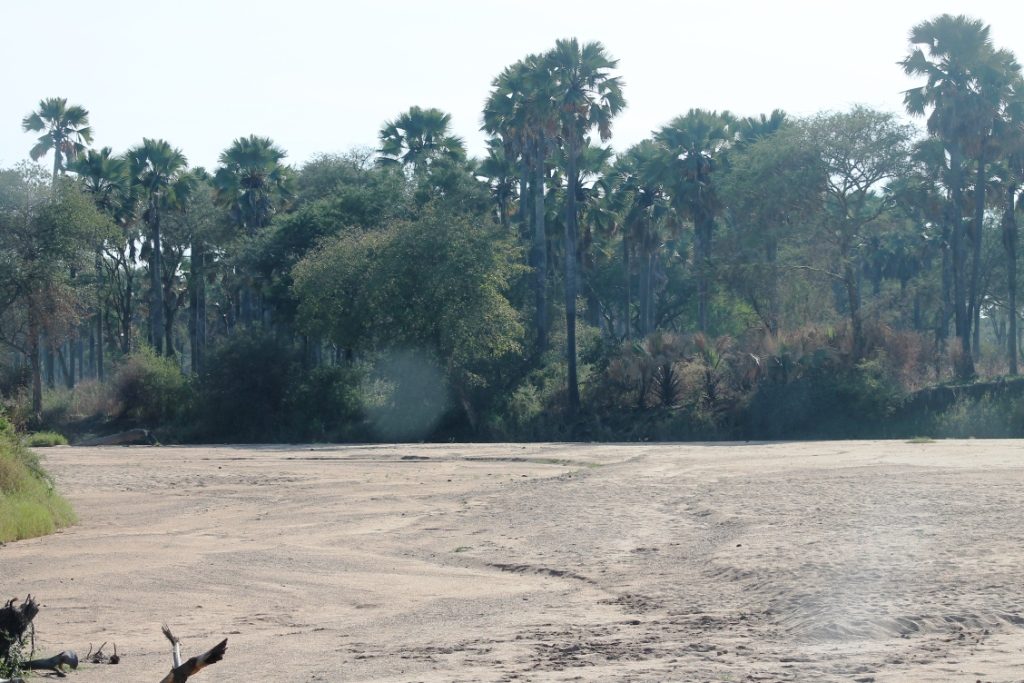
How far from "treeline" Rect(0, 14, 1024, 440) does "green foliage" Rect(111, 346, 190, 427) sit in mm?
95

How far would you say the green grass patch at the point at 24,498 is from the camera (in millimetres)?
15719

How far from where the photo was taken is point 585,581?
1250cm

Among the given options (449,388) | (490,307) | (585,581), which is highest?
(490,307)

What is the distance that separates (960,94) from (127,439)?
31.4m

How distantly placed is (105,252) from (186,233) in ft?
14.4

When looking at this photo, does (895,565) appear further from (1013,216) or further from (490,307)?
(1013,216)

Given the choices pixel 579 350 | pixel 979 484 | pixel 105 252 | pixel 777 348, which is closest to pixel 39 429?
pixel 105 252

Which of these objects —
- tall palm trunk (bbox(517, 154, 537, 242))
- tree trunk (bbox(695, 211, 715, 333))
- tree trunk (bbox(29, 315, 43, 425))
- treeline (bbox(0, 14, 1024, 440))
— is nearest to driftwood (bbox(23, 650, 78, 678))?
treeline (bbox(0, 14, 1024, 440))

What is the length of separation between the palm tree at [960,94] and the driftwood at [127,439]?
93.6 feet

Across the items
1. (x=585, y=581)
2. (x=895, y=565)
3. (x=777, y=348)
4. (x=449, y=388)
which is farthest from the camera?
(x=449, y=388)

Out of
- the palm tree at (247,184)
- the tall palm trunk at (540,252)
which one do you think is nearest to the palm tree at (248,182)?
the palm tree at (247,184)

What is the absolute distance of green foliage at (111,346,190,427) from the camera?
47.1 meters

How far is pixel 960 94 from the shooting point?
41312 millimetres

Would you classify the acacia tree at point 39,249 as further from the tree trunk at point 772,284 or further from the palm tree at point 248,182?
the tree trunk at point 772,284
